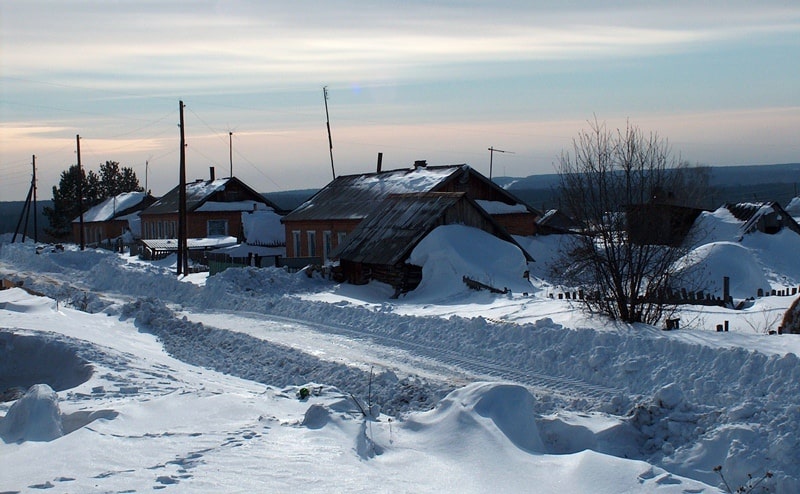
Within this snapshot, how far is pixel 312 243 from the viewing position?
132 ft

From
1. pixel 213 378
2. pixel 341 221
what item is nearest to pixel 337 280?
pixel 341 221

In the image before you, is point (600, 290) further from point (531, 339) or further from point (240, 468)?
point (240, 468)

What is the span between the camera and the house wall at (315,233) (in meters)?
37.7

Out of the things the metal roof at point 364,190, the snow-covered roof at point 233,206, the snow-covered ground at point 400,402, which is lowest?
the snow-covered ground at point 400,402

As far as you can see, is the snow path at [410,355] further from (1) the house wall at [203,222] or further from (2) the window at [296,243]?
(1) the house wall at [203,222]

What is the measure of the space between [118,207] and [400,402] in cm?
7131

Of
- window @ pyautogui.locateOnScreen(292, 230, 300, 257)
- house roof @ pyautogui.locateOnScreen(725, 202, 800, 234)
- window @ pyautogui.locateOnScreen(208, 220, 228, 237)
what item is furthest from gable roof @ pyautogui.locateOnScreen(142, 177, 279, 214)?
house roof @ pyautogui.locateOnScreen(725, 202, 800, 234)

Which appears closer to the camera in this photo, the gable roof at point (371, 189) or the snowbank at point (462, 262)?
the snowbank at point (462, 262)

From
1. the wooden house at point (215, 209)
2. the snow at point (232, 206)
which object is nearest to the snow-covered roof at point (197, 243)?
the wooden house at point (215, 209)

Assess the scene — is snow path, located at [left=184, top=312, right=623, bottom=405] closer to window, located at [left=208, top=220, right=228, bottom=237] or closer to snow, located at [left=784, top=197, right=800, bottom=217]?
window, located at [left=208, top=220, right=228, bottom=237]

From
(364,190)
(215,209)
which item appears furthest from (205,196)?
(364,190)

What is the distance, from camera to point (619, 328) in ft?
52.2

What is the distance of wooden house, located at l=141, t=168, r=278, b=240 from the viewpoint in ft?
185

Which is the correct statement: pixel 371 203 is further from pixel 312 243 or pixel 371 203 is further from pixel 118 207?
pixel 118 207
